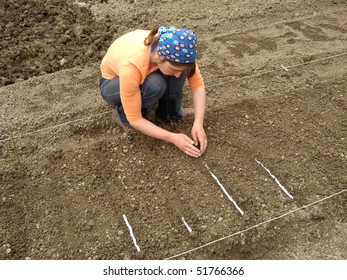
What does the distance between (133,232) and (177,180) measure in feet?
1.55

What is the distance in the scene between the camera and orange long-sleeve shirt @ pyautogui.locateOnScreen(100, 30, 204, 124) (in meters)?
2.26

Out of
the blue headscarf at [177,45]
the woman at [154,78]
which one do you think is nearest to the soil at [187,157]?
the woman at [154,78]

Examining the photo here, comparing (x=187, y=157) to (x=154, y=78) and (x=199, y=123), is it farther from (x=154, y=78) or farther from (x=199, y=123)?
(x=154, y=78)

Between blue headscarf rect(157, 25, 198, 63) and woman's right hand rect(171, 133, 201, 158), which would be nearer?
blue headscarf rect(157, 25, 198, 63)

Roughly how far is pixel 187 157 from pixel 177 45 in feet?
2.83

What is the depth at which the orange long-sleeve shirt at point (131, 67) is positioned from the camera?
7.42 ft

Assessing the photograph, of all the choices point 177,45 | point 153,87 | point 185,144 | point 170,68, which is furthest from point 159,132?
point 177,45

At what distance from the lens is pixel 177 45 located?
2047mm

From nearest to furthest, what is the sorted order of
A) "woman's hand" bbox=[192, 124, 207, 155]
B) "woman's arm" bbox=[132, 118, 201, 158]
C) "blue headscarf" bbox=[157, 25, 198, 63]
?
"blue headscarf" bbox=[157, 25, 198, 63], "woman's arm" bbox=[132, 118, 201, 158], "woman's hand" bbox=[192, 124, 207, 155]

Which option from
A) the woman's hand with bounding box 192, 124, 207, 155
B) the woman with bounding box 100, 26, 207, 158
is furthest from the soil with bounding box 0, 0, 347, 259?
the woman with bounding box 100, 26, 207, 158

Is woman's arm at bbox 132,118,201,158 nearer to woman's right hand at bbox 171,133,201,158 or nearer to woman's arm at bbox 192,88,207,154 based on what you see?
woman's right hand at bbox 171,133,201,158

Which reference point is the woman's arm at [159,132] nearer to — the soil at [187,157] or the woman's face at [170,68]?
the soil at [187,157]

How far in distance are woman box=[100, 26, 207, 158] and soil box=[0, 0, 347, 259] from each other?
20 cm

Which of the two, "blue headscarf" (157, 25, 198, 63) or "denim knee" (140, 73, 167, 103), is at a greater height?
"blue headscarf" (157, 25, 198, 63)
